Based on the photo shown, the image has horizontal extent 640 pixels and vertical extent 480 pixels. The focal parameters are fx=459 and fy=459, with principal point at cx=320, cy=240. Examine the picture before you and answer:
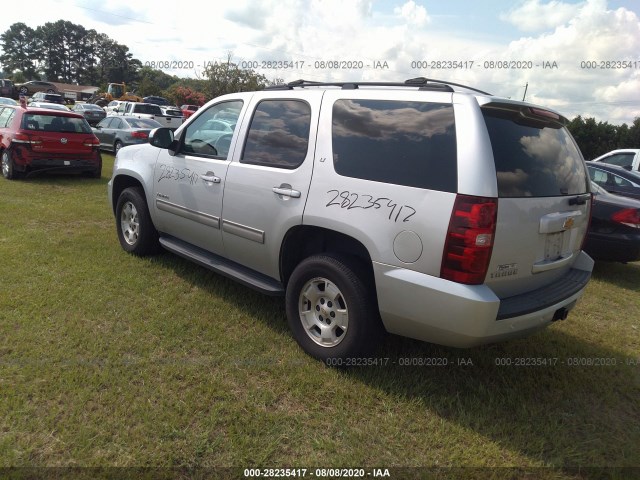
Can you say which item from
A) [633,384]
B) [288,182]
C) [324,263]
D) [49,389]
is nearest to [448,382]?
[324,263]

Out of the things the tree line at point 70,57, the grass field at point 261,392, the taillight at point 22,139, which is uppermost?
the tree line at point 70,57

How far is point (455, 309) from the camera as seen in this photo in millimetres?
2646

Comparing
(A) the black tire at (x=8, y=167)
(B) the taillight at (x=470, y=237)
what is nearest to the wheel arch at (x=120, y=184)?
(B) the taillight at (x=470, y=237)

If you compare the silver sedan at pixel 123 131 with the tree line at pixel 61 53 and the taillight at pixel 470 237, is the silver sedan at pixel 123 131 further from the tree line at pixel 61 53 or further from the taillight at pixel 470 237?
the tree line at pixel 61 53

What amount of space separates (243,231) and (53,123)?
8.15 meters

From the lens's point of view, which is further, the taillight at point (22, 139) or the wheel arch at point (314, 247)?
the taillight at point (22, 139)

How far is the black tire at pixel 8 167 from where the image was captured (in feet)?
31.5

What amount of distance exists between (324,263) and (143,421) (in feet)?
4.88

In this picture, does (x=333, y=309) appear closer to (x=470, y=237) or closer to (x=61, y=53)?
(x=470, y=237)

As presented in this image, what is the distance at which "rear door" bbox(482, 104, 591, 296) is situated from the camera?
2.71 meters

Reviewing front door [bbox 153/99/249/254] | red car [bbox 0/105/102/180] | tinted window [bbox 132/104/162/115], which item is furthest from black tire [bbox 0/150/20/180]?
tinted window [bbox 132/104/162/115]

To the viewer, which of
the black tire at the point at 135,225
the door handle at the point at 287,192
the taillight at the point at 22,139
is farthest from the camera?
the taillight at the point at 22,139

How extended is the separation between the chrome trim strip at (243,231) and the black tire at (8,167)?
317 inches

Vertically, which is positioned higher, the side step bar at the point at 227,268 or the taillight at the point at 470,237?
the taillight at the point at 470,237
